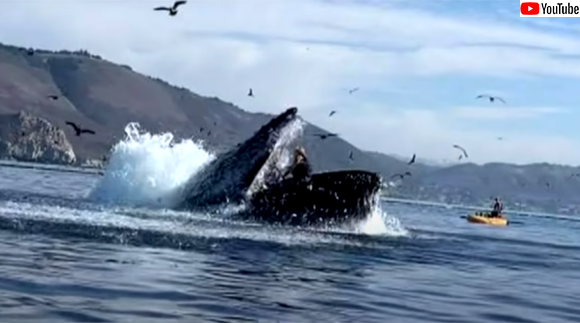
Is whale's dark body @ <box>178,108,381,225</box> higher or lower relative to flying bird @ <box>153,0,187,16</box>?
lower

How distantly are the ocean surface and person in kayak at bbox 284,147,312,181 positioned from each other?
1.63 m

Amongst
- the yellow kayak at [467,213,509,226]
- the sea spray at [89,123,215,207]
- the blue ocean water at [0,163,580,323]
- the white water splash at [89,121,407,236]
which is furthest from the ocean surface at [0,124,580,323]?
the yellow kayak at [467,213,509,226]

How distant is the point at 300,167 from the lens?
3134cm

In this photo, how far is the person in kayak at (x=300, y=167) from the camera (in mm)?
31172

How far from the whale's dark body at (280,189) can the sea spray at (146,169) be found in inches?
369

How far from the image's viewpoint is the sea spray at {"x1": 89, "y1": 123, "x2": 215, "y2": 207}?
42.2 m

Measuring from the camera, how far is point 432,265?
24656 mm

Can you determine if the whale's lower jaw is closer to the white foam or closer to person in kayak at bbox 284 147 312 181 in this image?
Answer: person in kayak at bbox 284 147 312 181

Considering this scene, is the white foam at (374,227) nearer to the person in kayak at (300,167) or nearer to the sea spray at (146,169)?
the person in kayak at (300,167)

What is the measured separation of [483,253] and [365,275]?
12.1 m

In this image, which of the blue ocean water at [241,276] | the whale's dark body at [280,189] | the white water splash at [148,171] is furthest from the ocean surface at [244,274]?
the white water splash at [148,171]

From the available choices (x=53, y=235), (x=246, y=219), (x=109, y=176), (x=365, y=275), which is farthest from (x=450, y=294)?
(x=109, y=176)

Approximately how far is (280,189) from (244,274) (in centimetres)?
1150

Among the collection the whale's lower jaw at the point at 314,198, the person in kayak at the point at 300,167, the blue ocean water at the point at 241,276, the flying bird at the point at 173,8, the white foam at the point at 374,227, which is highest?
the flying bird at the point at 173,8
